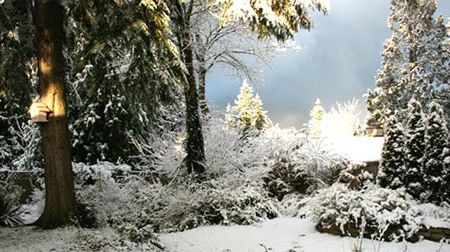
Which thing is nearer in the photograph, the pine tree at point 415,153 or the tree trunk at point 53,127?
the tree trunk at point 53,127

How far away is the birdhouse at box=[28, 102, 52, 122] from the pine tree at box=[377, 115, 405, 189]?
234 inches

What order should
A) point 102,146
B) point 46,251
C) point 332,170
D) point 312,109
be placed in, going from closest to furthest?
point 46,251, point 332,170, point 102,146, point 312,109

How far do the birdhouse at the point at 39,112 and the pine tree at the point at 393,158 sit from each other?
5.93 metres

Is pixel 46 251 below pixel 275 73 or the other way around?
below

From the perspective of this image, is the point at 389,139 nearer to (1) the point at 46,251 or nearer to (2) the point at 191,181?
(2) the point at 191,181

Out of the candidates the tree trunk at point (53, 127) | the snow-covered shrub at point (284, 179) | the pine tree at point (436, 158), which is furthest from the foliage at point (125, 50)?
the pine tree at point (436, 158)

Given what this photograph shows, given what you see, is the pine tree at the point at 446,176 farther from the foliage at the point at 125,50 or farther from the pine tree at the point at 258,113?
the pine tree at the point at 258,113

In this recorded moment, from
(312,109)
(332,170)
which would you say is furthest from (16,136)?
(312,109)

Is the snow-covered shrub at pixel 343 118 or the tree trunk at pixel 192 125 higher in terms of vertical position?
the snow-covered shrub at pixel 343 118

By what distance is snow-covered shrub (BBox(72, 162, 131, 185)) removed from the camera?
1041 centimetres

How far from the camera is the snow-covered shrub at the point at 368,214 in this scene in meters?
6.06

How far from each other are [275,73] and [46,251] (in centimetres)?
1016

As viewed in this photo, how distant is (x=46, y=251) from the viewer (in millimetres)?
5039

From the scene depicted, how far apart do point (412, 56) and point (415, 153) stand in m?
14.0
